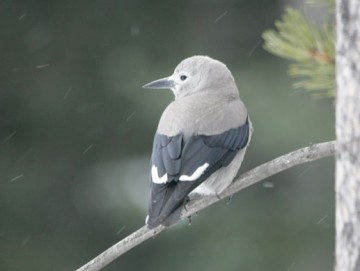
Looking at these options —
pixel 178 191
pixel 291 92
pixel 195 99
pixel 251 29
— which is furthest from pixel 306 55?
pixel 251 29

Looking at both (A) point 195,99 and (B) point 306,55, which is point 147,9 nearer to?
(A) point 195,99

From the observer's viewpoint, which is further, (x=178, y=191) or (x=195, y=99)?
(x=195, y=99)

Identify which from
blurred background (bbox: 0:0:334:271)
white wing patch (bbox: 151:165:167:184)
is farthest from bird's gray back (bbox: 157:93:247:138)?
blurred background (bbox: 0:0:334:271)

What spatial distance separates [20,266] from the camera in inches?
297

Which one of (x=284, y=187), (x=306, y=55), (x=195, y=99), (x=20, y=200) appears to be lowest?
(x=284, y=187)

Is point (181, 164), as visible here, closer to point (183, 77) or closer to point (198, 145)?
point (198, 145)

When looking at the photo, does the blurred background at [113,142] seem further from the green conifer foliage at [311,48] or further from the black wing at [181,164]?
the green conifer foliage at [311,48]

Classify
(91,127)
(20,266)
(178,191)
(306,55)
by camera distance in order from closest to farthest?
(306,55) → (178,191) → (20,266) → (91,127)

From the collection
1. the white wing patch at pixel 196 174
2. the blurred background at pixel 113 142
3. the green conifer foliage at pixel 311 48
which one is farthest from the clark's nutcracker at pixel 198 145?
the blurred background at pixel 113 142

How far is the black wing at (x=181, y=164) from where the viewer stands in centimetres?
395

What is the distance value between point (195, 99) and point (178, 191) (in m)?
0.87

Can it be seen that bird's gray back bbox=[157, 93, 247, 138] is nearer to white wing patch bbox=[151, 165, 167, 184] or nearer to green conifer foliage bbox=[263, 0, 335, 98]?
white wing patch bbox=[151, 165, 167, 184]

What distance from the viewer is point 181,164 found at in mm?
4160

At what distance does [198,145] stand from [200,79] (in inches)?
31.9
